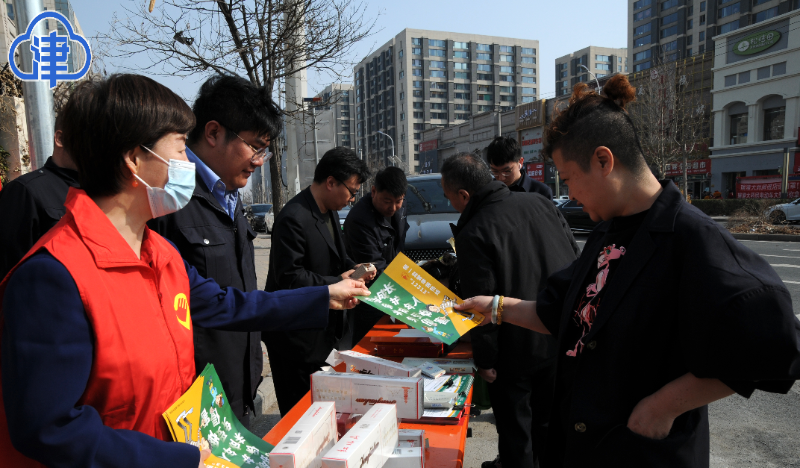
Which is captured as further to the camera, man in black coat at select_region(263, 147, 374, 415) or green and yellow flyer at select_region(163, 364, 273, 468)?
man in black coat at select_region(263, 147, 374, 415)

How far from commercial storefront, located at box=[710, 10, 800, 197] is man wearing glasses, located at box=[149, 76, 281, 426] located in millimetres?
33097

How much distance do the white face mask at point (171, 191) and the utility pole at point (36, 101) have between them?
3.94 m

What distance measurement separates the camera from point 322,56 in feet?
23.9

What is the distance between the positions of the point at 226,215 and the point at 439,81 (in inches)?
3893

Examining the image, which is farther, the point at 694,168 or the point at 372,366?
the point at 694,168

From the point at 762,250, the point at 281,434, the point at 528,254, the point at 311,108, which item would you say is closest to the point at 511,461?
the point at 528,254

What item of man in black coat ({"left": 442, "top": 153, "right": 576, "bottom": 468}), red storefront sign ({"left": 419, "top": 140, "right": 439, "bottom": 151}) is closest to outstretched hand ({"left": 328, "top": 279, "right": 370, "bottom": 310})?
man in black coat ({"left": 442, "top": 153, "right": 576, "bottom": 468})

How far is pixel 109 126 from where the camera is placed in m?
1.21

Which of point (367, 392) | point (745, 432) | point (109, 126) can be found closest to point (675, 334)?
point (367, 392)

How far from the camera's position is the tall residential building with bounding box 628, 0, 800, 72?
175 ft

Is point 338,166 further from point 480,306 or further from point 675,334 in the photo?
point 675,334

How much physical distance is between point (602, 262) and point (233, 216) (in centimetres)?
166

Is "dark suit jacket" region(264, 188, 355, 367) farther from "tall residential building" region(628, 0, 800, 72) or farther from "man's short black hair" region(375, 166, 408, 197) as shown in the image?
"tall residential building" region(628, 0, 800, 72)

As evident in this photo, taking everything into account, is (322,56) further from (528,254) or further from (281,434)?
(281,434)
